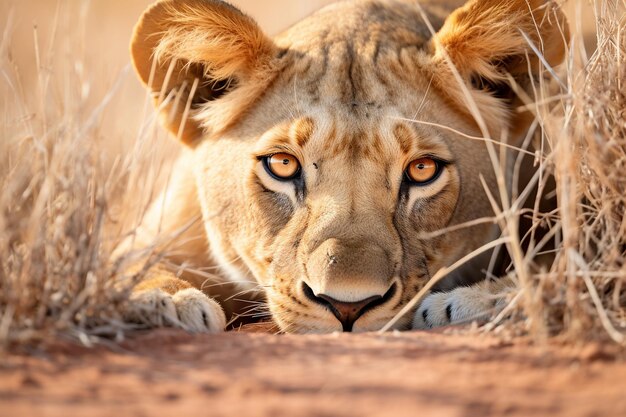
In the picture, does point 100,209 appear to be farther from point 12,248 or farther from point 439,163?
point 439,163

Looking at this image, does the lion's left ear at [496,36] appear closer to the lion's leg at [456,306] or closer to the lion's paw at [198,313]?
the lion's leg at [456,306]

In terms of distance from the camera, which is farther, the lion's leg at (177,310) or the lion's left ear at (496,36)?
the lion's left ear at (496,36)

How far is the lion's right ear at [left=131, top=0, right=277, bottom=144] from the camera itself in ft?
10.9

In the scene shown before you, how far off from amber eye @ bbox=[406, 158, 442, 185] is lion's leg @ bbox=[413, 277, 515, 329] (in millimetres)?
484

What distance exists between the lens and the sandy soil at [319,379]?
1.79m

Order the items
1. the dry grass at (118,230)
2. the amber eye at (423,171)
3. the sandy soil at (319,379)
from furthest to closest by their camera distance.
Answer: the amber eye at (423,171)
the dry grass at (118,230)
the sandy soil at (319,379)

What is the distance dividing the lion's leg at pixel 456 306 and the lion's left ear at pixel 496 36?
0.94 m

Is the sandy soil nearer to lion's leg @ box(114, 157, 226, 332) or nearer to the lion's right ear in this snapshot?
lion's leg @ box(114, 157, 226, 332)

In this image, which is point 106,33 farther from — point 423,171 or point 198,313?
point 198,313

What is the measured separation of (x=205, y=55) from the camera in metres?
3.42

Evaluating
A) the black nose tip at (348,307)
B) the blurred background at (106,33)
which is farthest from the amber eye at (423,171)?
the blurred background at (106,33)

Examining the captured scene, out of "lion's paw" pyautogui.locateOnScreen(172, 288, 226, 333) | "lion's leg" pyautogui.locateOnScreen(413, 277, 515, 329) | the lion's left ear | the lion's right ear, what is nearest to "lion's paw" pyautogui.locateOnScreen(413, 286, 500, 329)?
"lion's leg" pyautogui.locateOnScreen(413, 277, 515, 329)

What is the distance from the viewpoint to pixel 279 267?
9.96 ft

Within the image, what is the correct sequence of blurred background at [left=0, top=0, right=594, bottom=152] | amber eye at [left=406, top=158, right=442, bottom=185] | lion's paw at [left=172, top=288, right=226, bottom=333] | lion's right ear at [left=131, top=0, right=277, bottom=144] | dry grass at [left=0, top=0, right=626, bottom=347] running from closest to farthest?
dry grass at [left=0, top=0, right=626, bottom=347] → lion's paw at [left=172, top=288, right=226, bottom=333] → amber eye at [left=406, top=158, right=442, bottom=185] → lion's right ear at [left=131, top=0, right=277, bottom=144] → blurred background at [left=0, top=0, right=594, bottom=152]
